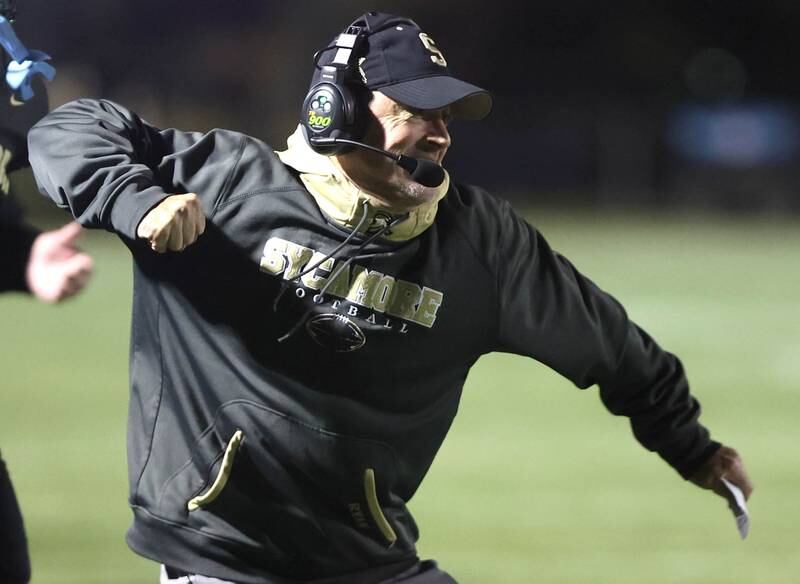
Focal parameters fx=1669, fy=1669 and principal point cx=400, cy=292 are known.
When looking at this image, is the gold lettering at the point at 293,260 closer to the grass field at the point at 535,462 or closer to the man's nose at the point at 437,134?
the man's nose at the point at 437,134

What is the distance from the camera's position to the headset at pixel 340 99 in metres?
3.58

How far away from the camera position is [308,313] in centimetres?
369

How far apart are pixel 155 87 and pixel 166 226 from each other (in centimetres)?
1950

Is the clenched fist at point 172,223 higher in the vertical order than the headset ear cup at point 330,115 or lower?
lower

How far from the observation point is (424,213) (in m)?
3.69

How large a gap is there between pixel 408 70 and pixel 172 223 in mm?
760

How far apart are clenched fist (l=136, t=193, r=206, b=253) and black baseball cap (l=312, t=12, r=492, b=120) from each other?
626 millimetres

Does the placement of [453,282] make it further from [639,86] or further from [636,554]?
[639,86]

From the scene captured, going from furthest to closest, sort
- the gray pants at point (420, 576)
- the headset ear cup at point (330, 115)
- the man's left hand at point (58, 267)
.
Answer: the gray pants at point (420, 576), the headset ear cup at point (330, 115), the man's left hand at point (58, 267)

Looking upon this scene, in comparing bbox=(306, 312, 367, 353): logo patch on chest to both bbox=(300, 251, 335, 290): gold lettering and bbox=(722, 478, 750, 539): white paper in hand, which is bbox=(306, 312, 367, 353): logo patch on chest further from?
bbox=(722, 478, 750, 539): white paper in hand

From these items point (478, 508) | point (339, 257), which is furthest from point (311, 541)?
point (478, 508)

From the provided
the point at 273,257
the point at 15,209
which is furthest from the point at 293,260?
the point at 15,209

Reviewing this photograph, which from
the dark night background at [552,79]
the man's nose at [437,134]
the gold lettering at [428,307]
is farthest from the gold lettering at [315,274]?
the dark night background at [552,79]

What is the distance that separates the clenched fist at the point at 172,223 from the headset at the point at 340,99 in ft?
1.54
